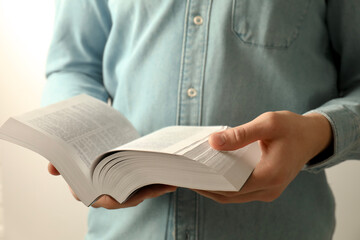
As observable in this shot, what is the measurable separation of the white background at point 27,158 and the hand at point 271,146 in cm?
109

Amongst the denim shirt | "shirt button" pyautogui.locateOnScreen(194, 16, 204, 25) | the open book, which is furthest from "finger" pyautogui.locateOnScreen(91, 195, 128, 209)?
"shirt button" pyautogui.locateOnScreen(194, 16, 204, 25)

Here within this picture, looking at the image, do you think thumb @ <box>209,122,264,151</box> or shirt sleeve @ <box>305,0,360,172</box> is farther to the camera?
shirt sleeve @ <box>305,0,360,172</box>

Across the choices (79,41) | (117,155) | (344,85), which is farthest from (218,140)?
(79,41)

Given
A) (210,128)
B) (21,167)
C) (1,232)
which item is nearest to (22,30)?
(21,167)

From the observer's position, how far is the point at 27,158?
57.1 inches

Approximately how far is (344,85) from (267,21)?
0.66ft

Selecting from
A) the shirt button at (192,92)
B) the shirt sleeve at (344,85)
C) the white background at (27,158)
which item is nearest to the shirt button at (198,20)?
the shirt button at (192,92)

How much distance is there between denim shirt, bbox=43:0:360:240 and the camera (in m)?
0.64

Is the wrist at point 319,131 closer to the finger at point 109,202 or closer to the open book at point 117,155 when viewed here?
the open book at point 117,155

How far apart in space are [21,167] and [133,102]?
3.10 feet

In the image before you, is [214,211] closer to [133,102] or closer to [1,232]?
[133,102]

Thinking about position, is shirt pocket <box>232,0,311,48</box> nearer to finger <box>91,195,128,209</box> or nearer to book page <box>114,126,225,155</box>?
book page <box>114,126,225,155</box>

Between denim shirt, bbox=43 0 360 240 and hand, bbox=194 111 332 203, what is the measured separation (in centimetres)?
11

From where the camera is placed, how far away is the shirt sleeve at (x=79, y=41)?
0.81 metres
